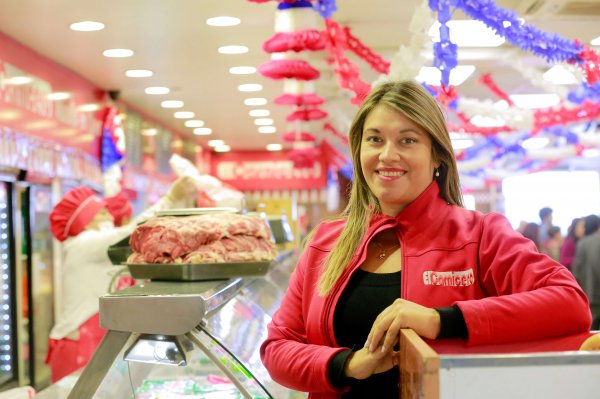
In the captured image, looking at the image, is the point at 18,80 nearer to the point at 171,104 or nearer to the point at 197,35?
the point at 197,35

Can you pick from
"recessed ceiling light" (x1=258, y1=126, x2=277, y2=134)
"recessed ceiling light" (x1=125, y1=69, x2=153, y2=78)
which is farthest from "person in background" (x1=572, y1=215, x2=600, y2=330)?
"recessed ceiling light" (x1=258, y1=126, x2=277, y2=134)

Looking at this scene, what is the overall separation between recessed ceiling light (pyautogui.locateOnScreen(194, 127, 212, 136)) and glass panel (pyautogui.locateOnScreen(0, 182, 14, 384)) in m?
6.96

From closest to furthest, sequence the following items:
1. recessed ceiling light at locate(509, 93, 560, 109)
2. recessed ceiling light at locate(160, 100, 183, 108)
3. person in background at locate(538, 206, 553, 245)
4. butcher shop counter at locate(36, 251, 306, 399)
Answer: butcher shop counter at locate(36, 251, 306, 399) → recessed ceiling light at locate(160, 100, 183, 108) → recessed ceiling light at locate(509, 93, 560, 109) → person in background at locate(538, 206, 553, 245)

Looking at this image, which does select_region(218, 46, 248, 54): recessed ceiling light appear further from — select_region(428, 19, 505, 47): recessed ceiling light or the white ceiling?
select_region(428, 19, 505, 47): recessed ceiling light

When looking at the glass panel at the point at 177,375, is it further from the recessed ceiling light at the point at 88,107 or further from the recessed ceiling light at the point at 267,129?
the recessed ceiling light at the point at 267,129

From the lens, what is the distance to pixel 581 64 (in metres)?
4.93

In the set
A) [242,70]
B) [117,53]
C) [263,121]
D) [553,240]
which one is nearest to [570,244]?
[242,70]

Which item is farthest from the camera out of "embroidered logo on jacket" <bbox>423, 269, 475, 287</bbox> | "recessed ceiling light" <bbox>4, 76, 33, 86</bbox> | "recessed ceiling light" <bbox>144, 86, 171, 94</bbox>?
"recessed ceiling light" <bbox>144, 86, 171, 94</bbox>

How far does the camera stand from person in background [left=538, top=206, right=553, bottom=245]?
12.4m

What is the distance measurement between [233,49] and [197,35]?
0.55m

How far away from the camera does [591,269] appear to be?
7.09 meters

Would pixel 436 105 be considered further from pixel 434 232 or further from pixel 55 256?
pixel 55 256

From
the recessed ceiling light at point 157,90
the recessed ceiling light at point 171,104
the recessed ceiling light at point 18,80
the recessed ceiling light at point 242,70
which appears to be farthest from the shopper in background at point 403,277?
the recessed ceiling light at point 171,104

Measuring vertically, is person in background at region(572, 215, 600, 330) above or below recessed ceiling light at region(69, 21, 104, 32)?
below
